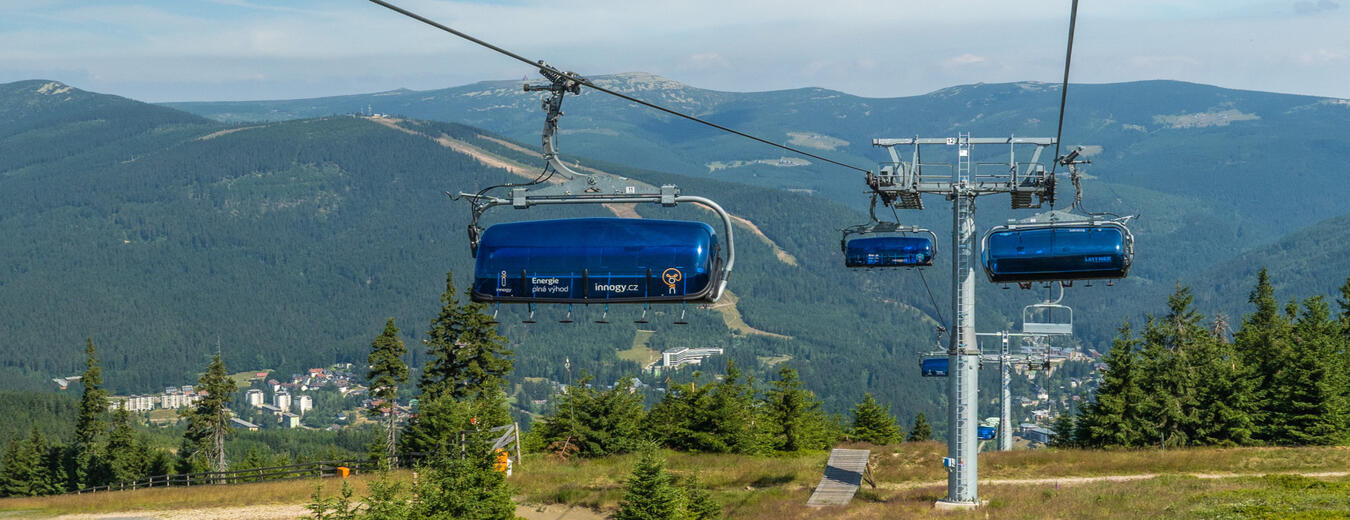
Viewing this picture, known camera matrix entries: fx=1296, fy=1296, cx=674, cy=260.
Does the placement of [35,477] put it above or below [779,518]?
below

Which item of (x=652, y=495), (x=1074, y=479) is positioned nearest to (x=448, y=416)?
Result: (x=652, y=495)

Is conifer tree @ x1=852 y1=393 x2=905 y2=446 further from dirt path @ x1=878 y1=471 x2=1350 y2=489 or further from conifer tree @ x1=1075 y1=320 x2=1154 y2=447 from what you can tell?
dirt path @ x1=878 y1=471 x2=1350 y2=489

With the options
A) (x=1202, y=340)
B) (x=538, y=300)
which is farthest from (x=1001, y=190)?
(x=1202, y=340)

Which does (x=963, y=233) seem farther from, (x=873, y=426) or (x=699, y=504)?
(x=873, y=426)

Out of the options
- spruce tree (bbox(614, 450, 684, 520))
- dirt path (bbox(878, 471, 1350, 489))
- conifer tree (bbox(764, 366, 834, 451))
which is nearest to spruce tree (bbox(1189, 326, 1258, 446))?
dirt path (bbox(878, 471, 1350, 489))

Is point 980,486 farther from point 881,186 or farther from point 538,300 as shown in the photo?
point 538,300

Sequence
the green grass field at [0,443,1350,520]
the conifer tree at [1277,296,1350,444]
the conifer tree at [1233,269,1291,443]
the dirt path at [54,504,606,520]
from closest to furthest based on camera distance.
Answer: the green grass field at [0,443,1350,520], the dirt path at [54,504,606,520], the conifer tree at [1277,296,1350,444], the conifer tree at [1233,269,1291,443]
